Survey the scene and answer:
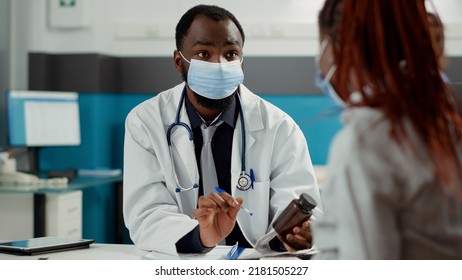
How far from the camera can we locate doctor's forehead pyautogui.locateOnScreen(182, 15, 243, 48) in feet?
5.19

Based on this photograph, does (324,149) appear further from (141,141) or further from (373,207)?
(373,207)

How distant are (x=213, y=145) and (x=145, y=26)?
1.93 ft

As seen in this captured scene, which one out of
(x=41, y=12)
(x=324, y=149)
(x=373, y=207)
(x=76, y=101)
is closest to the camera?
(x=373, y=207)

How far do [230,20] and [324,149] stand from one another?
637 mm

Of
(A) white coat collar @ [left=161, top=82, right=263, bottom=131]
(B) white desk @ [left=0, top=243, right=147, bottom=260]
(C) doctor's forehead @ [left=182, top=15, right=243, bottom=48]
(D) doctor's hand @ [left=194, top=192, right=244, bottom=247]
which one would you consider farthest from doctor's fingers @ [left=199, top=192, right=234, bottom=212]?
(C) doctor's forehead @ [left=182, top=15, right=243, bottom=48]

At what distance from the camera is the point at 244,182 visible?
1.55 meters

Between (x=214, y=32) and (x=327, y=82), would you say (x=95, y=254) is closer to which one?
(x=214, y=32)

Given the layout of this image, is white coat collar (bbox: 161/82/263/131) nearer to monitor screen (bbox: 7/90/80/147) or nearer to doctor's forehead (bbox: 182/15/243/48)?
doctor's forehead (bbox: 182/15/243/48)

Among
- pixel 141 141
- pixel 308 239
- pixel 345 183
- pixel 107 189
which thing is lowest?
pixel 107 189

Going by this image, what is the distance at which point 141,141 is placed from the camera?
1.55m

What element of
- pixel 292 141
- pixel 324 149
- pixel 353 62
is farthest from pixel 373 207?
pixel 324 149

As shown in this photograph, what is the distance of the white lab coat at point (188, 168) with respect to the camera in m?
1.50

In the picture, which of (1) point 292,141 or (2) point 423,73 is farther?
(1) point 292,141

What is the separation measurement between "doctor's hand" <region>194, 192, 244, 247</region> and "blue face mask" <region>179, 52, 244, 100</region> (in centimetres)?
35
